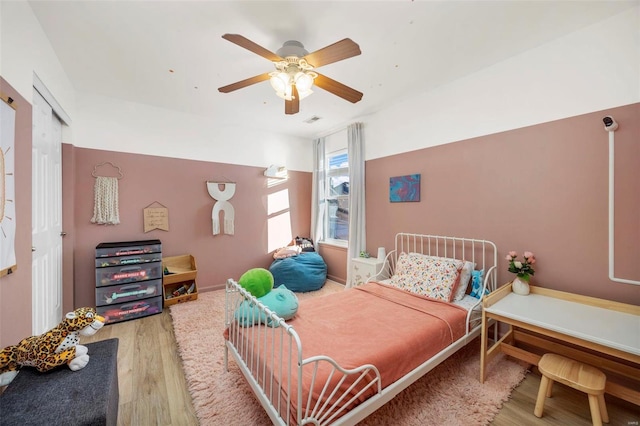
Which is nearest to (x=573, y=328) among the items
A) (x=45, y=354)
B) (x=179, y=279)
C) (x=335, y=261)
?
(x=45, y=354)

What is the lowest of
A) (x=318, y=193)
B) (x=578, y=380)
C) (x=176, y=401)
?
(x=176, y=401)

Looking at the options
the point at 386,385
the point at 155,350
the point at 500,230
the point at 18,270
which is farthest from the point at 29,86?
the point at 500,230

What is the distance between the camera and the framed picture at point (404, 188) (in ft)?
10.3

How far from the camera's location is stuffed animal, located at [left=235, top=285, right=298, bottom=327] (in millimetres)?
1769

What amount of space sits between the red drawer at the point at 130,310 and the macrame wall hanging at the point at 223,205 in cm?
121

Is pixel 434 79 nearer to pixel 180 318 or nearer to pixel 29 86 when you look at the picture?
pixel 29 86

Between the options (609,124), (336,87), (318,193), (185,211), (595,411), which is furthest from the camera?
(318,193)

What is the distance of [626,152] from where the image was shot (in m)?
1.81

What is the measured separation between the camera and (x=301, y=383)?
3.70 ft

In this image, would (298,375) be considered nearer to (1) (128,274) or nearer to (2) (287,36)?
(2) (287,36)

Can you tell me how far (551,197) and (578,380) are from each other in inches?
54.5

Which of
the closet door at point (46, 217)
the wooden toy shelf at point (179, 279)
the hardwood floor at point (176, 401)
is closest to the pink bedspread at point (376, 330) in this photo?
the hardwood floor at point (176, 401)

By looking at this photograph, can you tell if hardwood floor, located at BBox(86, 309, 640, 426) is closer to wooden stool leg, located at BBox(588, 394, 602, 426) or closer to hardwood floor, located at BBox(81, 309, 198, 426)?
hardwood floor, located at BBox(81, 309, 198, 426)

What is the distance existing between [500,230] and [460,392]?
1499 mm
